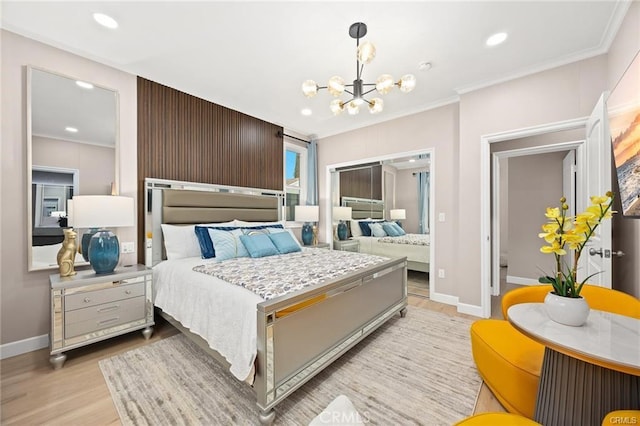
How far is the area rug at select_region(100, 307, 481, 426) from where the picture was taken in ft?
5.16

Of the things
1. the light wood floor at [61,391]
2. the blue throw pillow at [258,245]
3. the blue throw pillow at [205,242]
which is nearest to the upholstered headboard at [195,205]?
the blue throw pillow at [205,242]

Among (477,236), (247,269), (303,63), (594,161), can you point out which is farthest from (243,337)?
(594,161)

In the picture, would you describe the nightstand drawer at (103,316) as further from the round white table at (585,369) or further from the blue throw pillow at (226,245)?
the round white table at (585,369)

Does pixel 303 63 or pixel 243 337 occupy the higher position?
pixel 303 63

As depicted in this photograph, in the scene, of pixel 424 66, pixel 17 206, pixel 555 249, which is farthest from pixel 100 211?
pixel 424 66

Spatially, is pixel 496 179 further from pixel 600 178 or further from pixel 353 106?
pixel 353 106

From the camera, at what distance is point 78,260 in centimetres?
250

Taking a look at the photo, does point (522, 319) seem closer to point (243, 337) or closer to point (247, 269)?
point (243, 337)

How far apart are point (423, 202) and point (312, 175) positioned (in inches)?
84.7

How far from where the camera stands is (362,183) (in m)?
4.66

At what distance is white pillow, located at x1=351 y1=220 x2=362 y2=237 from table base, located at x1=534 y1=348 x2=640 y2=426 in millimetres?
3520

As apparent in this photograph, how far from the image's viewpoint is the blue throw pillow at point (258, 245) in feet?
9.37

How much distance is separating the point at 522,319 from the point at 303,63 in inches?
112

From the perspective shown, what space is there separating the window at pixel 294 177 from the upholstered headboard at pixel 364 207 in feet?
2.89
